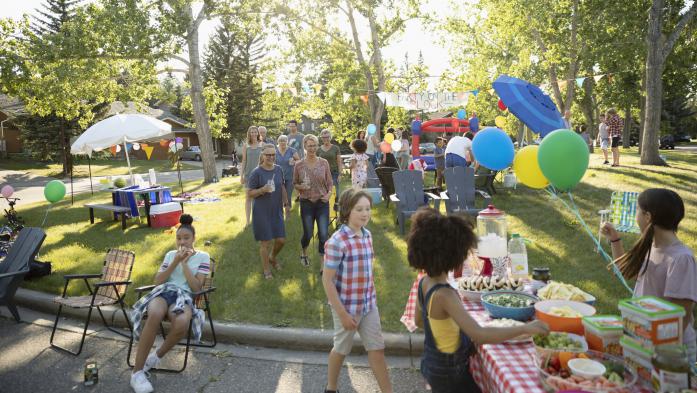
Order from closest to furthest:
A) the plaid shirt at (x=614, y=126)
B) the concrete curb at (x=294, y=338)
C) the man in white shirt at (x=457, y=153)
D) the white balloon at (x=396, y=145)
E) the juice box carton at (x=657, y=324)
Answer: the juice box carton at (x=657, y=324), the concrete curb at (x=294, y=338), the man in white shirt at (x=457, y=153), the white balloon at (x=396, y=145), the plaid shirt at (x=614, y=126)

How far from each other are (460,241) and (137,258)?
22.9ft

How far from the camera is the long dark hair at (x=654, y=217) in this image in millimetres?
2555

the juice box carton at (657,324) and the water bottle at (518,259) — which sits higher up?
the juice box carton at (657,324)

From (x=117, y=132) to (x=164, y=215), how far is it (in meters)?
2.68

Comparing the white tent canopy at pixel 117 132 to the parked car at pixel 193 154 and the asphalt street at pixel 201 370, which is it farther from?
the parked car at pixel 193 154

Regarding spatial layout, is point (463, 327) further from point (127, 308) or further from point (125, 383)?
point (127, 308)

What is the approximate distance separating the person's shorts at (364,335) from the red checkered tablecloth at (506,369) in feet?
3.07

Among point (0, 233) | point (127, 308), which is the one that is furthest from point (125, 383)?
point (0, 233)

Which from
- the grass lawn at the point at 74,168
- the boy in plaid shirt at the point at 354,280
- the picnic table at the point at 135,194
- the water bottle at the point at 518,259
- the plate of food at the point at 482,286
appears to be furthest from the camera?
the grass lawn at the point at 74,168

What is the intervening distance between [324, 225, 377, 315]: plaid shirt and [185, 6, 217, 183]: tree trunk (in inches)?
666

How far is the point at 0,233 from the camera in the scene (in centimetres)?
836

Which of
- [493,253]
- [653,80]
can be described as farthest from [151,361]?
[653,80]

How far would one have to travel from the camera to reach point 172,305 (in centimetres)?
418

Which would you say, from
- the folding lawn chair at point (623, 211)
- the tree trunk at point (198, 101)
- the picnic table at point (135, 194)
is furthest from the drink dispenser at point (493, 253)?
the tree trunk at point (198, 101)
